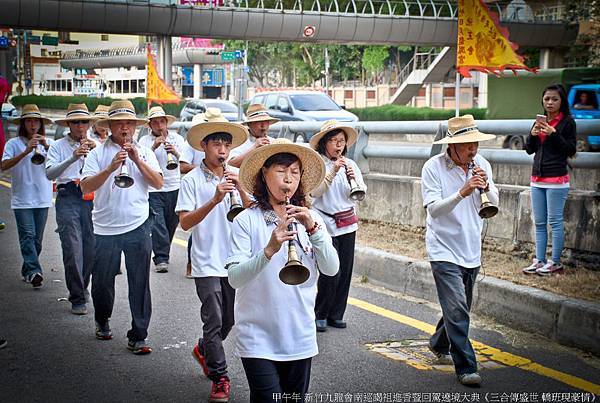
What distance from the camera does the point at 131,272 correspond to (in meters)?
6.65

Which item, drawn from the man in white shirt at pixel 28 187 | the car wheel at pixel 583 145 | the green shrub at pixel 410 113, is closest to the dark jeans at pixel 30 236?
the man in white shirt at pixel 28 187

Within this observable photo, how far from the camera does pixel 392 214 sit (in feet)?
35.4

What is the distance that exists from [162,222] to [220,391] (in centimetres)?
486

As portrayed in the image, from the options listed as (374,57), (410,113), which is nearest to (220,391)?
(410,113)

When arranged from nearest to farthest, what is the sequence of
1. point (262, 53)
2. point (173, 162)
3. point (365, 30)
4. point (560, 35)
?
point (173, 162), point (365, 30), point (560, 35), point (262, 53)

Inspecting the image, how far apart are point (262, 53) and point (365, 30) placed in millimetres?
25817

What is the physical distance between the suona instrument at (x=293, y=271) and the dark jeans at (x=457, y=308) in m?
2.13

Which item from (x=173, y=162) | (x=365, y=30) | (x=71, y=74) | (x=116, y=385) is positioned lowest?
(x=116, y=385)

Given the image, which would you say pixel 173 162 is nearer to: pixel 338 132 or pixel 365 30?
pixel 338 132

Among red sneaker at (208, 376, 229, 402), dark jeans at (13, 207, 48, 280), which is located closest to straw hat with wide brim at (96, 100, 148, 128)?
red sneaker at (208, 376, 229, 402)

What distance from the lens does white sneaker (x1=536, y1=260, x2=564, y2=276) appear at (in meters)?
7.96

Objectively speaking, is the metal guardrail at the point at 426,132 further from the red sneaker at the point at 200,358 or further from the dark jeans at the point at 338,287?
the red sneaker at the point at 200,358

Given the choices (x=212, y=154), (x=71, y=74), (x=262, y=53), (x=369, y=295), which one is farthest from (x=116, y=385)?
(x=262, y=53)

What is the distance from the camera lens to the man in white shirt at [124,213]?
21.6ft
